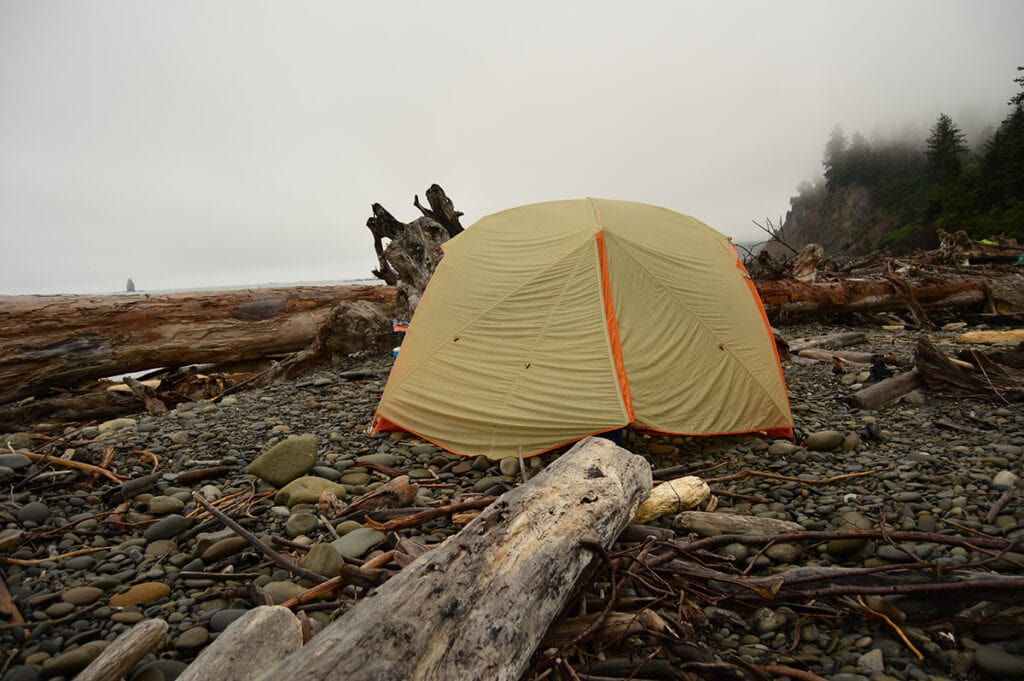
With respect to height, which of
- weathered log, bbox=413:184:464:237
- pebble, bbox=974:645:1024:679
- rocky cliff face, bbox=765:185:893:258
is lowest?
pebble, bbox=974:645:1024:679

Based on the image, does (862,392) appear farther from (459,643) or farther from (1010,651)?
(459,643)

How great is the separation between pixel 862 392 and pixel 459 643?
5372 mm

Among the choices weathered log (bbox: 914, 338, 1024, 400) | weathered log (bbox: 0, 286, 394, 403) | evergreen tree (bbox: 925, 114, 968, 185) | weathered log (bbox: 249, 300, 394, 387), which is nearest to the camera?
weathered log (bbox: 914, 338, 1024, 400)

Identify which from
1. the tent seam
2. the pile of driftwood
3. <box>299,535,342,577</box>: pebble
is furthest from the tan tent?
the pile of driftwood

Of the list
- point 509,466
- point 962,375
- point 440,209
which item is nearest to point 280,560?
point 509,466

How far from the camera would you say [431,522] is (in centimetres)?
344

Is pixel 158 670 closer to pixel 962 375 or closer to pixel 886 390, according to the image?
pixel 886 390

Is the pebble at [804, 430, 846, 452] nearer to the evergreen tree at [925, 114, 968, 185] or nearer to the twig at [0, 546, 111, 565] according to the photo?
the twig at [0, 546, 111, 565]

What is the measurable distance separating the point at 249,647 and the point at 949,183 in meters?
50.5

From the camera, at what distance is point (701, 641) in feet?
7.50

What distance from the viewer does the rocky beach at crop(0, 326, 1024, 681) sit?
86.7 inches

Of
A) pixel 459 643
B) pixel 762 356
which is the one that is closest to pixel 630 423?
pixel 762 356

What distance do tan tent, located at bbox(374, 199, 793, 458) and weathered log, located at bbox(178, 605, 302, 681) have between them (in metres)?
2.42

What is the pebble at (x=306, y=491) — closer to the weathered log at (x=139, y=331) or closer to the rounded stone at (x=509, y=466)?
the rounded stone at (x=509, y=466)
